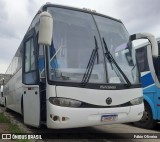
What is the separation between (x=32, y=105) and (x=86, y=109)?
1429mm

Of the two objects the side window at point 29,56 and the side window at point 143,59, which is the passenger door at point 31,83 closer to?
the side window at point 29,56

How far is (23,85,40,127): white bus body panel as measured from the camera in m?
6.30

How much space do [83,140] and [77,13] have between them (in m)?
2.93

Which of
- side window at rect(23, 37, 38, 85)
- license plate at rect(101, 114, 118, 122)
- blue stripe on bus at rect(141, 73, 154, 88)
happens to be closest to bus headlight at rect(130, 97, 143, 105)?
license plate at rect(101, 114, 118, 122)

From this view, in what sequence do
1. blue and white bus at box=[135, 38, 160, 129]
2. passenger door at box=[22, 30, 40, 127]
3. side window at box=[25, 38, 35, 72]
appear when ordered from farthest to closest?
blue and white bus at box=[135, 38, 160, 129] < side window at box=[25, 38, 35, 72] < passenger door at box=[22, 30, 40, 127]

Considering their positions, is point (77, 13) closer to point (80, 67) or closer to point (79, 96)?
point (80, 67)

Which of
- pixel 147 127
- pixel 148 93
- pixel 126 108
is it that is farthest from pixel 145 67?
pixel 126 108

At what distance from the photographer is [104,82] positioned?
6.22 metres

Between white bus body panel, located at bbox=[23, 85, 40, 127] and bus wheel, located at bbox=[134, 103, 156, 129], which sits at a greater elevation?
white bus body panel, located at bbox=[23, 85, 40, 127]

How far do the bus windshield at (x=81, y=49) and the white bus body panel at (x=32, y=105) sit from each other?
0.79 metres

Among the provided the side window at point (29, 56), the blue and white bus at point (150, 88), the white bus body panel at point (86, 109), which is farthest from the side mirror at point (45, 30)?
the blue and white bus at point (150, 88)

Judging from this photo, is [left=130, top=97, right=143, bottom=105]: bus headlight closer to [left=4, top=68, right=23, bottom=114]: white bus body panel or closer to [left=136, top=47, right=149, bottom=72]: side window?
[left=136, top=47, right=149, bottom=72]: side window

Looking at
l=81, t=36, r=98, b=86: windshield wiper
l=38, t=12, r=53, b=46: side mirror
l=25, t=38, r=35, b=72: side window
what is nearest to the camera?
l=38, t=12, r=53, b=46: side mirror

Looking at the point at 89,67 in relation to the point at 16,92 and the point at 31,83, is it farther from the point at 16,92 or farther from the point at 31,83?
the point at 16,92
